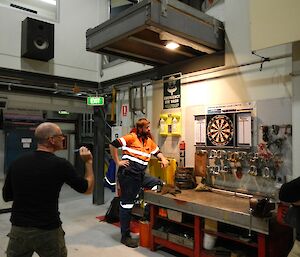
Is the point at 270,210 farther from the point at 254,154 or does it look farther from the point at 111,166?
the point at 111,166

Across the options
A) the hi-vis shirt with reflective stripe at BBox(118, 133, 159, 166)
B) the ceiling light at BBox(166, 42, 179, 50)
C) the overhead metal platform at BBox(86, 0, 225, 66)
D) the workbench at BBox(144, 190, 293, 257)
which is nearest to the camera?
the workbench at BBox(144, 190, 293, 257)

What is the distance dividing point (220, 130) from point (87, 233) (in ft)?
7.82

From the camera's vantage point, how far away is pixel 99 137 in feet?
19.5

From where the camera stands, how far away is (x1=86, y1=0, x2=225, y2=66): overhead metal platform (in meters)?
2.88

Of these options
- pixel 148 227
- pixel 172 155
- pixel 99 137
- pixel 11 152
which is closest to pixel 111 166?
pixel 99 137

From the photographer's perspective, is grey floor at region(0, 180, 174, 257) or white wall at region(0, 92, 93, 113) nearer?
grey floor at region(0, 180, 174, 257)

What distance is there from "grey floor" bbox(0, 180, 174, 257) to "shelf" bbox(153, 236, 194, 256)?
0.13m

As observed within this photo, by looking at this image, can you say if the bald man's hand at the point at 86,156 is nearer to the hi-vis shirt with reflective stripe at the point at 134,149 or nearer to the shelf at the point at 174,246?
the hi-vis shirt with reflective stripe at the point at 134,149

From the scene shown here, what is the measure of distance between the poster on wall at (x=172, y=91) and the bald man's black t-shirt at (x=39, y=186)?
2.57 m

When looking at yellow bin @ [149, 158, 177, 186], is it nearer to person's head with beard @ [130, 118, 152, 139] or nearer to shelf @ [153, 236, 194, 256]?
person's head with beard @ [130, 118, 152, 139]

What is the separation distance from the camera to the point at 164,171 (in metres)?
4.23

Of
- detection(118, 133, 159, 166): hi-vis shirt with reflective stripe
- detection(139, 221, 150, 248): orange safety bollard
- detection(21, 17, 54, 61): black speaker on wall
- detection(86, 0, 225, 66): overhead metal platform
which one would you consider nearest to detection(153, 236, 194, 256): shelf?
detection(139, 221, 150, 248): orange safety bollard

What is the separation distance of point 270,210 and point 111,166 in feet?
14.6

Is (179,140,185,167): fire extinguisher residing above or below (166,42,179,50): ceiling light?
below
